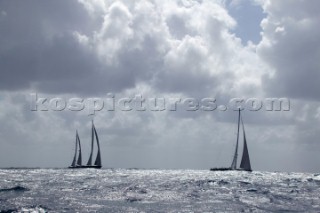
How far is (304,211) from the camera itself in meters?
44.2

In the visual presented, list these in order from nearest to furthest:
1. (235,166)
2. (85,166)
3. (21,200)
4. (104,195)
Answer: (21,200) < (104,195) < (235,166) < (85,166)

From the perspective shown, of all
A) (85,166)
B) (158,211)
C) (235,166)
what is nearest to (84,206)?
(158,211)

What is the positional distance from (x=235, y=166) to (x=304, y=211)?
98.9 metres

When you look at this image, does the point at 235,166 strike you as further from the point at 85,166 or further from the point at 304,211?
the point at 304,211

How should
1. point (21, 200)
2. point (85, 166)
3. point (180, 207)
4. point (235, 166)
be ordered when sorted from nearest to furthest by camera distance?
point (180, 207) < point (21, 200) < point (235, 166) < point (85, 166)

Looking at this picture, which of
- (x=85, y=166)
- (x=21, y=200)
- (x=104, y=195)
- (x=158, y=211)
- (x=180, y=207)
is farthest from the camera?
(x=85, y=166)

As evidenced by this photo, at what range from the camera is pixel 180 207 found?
4519 centimetres

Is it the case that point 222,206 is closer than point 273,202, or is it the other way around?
point 222,206

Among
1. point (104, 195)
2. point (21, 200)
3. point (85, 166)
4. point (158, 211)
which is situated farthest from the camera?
point (85, 166)

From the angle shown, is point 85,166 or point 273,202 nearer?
point 273,202

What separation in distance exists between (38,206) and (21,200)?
570cm

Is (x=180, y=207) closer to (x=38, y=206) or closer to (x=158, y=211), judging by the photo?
(x=158, y=211)

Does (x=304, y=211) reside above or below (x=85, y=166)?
above

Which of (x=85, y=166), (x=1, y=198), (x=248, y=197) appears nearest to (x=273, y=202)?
(x=248, y=197)
